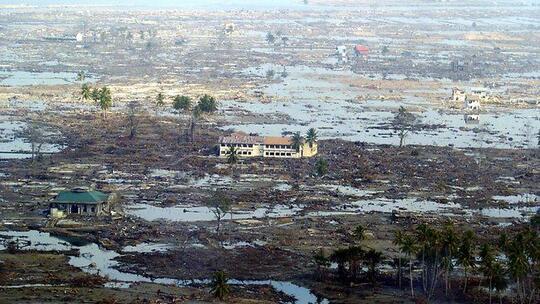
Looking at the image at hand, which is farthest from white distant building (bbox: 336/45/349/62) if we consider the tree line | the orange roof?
the tree line

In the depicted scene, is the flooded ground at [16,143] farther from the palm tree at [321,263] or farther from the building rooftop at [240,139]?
the palm tree at [321,263]

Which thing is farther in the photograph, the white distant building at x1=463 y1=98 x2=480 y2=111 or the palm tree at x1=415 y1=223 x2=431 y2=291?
the white distant building at x1=463 y1=98 x2=480 y2=111

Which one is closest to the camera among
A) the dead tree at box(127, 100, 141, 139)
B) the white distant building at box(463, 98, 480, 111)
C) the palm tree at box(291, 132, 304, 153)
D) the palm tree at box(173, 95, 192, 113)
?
the palm tree at box(291, 132, 304, 153)

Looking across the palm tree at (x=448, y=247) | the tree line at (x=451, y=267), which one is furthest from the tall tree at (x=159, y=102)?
the palm tree at (x=448, y=247)

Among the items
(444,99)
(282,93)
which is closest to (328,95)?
(282,93)

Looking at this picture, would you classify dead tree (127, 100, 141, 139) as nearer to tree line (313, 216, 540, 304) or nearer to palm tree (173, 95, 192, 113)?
palm tree (173, 95, 192, 113)

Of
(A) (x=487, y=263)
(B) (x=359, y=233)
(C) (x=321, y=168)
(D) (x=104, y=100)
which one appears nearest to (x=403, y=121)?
(D) (x=104, y=100)

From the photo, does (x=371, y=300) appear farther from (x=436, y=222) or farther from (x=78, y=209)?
(x=78, y=209)
